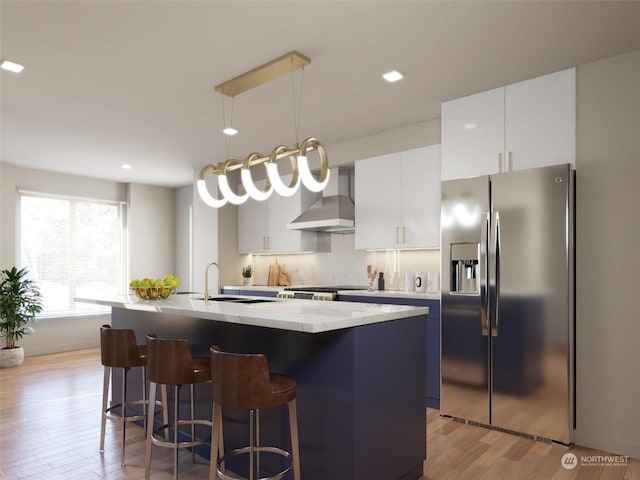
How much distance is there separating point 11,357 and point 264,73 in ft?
16.0

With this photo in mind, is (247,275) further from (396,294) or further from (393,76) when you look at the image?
(393,76)

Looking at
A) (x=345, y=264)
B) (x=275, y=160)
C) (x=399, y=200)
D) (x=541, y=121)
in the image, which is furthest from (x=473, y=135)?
(x=345, y=264)

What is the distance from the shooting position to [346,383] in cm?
215

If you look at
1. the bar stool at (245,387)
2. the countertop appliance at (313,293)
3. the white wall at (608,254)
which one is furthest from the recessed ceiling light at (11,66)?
the white wall at (608,254)

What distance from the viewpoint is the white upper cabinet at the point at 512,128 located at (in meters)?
3.17

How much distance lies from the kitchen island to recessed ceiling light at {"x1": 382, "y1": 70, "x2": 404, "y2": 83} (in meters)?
1.71

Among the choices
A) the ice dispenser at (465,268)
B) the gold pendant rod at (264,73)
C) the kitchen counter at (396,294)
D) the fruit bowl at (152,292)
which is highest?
the gold pendant rod at (264,73)

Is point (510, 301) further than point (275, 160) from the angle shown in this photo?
Yes

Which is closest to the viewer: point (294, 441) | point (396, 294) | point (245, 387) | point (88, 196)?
point (245, 387)

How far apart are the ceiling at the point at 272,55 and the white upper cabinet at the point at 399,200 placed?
393 millimetres

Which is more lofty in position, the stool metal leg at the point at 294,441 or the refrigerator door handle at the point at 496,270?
the refrigerator door handle at the point at 496,270

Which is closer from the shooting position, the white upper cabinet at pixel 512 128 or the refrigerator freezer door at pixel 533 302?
the refrigerator freezer door at pixel 533 302

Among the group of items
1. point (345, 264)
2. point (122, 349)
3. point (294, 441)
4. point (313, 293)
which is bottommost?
point (294, 441)

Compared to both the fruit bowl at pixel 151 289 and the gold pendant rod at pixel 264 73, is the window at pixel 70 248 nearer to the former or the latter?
the fruit bowl at pixel 151 289
